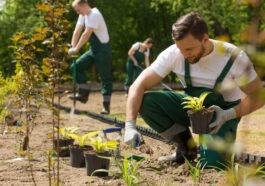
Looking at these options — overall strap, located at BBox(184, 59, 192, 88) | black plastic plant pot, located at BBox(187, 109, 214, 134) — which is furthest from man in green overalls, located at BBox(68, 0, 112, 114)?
black plastic plant pot, located at BBox(187, 109, 214, 134)

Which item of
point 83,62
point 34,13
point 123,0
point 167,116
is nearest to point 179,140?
point 167,116

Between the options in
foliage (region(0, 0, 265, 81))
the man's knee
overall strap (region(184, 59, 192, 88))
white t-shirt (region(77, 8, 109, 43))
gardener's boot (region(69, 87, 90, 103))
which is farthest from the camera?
foliage (region(0, 0, 265, 81))

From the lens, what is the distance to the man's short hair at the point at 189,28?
3215 millimetres

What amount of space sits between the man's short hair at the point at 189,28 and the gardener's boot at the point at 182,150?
2.86 feet

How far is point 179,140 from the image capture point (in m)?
3.82

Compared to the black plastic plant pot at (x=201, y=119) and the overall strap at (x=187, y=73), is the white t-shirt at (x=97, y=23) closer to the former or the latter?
the overall strap at (x=187, y=73)

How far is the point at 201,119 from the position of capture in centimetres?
326

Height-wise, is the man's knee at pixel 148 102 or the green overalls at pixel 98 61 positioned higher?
the green overalls at pixel 98 61

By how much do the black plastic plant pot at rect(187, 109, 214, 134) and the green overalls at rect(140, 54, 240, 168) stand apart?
236 millimetres

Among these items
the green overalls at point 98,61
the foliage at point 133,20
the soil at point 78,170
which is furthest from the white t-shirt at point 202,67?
the foliage at point 133,20

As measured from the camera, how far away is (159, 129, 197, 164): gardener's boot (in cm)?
380

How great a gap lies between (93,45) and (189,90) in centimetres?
421

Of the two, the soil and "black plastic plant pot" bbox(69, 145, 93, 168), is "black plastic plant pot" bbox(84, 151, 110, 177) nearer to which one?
the soil

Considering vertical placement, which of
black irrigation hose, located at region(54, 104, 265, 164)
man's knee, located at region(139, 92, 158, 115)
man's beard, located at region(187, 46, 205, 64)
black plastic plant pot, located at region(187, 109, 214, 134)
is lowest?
black irrigation hose, located at region(54, 104, 265, 164)
